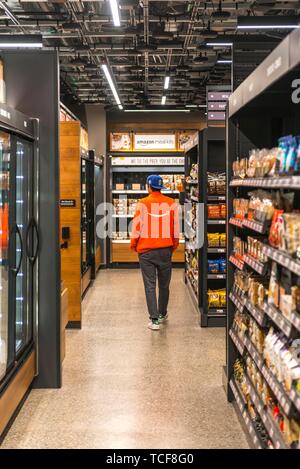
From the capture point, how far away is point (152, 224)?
24.3 feet

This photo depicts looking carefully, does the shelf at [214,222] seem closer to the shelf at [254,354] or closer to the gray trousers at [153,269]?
the gray trousers at [153,269]

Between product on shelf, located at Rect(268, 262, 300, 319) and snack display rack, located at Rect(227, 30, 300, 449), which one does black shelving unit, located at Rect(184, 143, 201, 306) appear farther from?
product on shelf, located at Rect(268, 262, 300, 319)

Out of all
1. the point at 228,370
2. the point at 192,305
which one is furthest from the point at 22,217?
the point at 192,305

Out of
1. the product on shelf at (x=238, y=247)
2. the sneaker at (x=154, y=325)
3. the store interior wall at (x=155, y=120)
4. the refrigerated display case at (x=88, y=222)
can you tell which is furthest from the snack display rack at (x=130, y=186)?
the product on shelf at (x=238, y=247)

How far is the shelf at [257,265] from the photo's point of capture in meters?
3.68

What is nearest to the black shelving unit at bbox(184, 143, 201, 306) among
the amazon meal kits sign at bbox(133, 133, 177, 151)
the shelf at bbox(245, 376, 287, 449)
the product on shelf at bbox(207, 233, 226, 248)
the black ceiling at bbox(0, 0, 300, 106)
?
the product on shelf at bbox(207, 233, 226, 248)

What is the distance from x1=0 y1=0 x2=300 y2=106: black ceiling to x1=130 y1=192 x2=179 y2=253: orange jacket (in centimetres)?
269

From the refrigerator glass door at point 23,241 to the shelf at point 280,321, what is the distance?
2.19 meters

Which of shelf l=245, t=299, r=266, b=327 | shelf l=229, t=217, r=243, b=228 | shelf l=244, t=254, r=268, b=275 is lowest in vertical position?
shelf l=245, t=299, r=266, b=327

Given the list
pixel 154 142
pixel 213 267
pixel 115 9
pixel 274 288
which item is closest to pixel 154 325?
pixel 213 267

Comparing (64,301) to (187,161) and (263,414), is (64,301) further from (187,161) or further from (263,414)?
(187,161)

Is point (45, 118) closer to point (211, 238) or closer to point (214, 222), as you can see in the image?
point (214, 222)

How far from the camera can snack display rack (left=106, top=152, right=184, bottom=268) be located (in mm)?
14211

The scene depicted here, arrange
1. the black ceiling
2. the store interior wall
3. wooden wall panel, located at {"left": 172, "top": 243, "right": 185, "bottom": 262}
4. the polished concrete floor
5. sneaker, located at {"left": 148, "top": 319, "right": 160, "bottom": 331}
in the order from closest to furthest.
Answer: the polished concrete floor → sneaker, located at {"left": 148, "top": 319, "right": 160, "bottom": 331} → the black ceiling → wooden wall panel, located at {"left": 172, "top": 243, "right": 185, "bottom": 262} → the store interior wall
